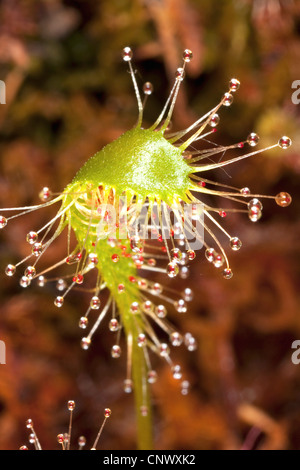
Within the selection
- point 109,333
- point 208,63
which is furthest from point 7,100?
point 109,333

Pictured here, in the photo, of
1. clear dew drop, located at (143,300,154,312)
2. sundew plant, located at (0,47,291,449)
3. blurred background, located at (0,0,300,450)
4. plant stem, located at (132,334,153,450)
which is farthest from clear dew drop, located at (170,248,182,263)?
blurred background, located at (0,0,300,450)

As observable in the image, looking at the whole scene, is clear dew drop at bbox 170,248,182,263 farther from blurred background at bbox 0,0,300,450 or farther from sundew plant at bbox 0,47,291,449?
blurred background at bbox 0,0,300,450

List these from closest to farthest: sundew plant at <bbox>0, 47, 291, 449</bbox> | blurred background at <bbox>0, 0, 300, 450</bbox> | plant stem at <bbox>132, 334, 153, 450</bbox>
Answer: sundew plant at <bbox>0, 47, 291, 449</bbox> < plant stem at <bbox>132, 334, 153, 450</bbox> < blurred background at <bbox>0, 0, 300, 450</bbox>

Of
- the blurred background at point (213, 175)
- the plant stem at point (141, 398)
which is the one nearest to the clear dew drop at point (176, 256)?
the plant stem at point (141, 398)

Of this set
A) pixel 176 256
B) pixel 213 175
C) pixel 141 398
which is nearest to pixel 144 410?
pixel 141 398

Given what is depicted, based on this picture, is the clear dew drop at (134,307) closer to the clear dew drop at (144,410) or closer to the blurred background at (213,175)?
the clear dew drop at (144,410)

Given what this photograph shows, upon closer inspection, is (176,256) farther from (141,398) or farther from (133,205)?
(141,398)

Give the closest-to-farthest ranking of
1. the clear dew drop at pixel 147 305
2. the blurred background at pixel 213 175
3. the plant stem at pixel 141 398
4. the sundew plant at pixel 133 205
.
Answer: the sundew plant at pixel 133 205 → the clear dew drop at pixel 147 305 → the plant stem at pixel 141 398 → the blurred background at pixel 213 175
